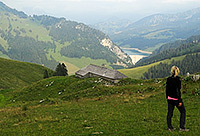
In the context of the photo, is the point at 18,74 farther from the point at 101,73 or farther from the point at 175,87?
the point at 175,87

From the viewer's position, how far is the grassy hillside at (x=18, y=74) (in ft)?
307

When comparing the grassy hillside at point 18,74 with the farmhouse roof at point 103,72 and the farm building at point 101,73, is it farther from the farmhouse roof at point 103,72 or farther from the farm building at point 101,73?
the farmhouse roof at point 103,72

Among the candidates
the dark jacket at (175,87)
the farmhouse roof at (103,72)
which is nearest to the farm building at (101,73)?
the farmhouse roof at (103,72)

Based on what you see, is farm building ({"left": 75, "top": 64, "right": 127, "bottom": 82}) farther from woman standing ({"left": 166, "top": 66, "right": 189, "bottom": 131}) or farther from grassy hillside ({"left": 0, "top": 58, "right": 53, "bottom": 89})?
grassy hillside ({"left": 0, "top": 58, "right": 53, "bottom": 89})

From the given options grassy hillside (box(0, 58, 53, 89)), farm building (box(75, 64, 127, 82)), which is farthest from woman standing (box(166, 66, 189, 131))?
grassy hillside (box(0, 58, 53, 89))

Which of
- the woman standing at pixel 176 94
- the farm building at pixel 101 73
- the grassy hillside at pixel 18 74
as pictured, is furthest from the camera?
the grassy hillside at pixel 18 74

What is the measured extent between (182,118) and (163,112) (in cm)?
744

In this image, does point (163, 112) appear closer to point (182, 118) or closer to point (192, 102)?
point (192, 102)

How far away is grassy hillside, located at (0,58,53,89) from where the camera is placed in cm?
9369

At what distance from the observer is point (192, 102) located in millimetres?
23359

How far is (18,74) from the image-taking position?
366ft

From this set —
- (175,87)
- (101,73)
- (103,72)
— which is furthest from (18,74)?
(175,87)

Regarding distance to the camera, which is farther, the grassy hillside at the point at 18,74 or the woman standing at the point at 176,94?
the grassy hillside at the point at 18,74

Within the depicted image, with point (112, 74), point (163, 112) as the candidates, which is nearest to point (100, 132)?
point (163, 112)
